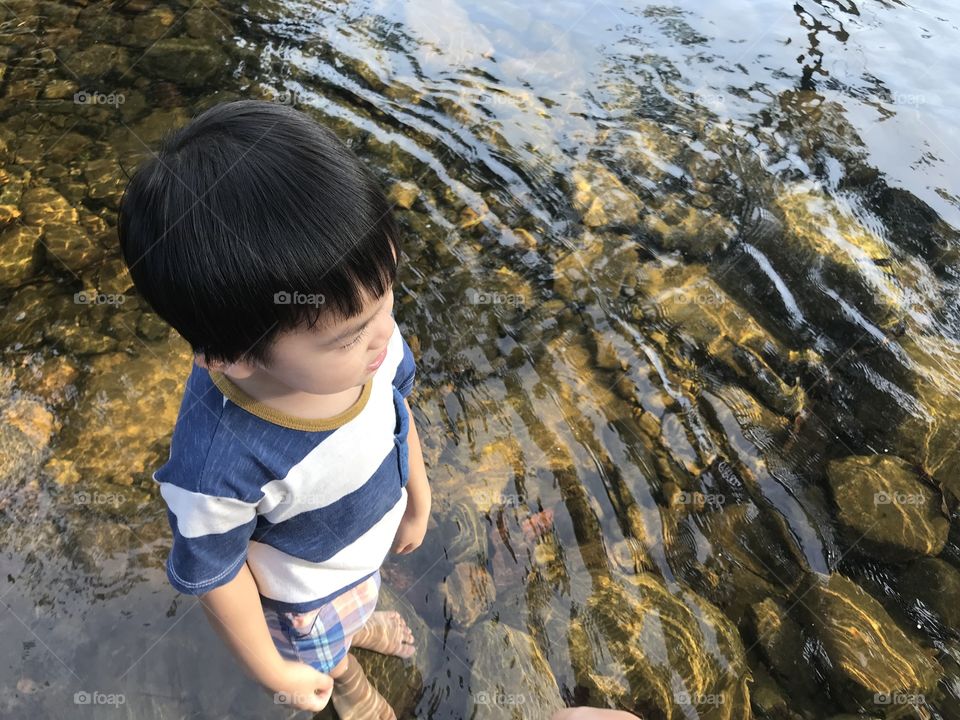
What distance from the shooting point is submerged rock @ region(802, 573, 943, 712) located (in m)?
2.76

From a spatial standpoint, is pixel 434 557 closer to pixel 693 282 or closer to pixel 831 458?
pixel 831 458

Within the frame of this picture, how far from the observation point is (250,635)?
5.85 ft

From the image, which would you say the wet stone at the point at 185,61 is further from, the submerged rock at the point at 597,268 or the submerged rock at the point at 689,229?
the submerged rock at the point at 689,229

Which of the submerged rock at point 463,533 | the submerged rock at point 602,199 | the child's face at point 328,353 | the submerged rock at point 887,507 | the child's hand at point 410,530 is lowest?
the submerged rock at point 463,533

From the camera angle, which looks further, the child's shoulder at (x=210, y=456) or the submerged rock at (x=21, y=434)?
the submerged rock at (x=21, y=434)

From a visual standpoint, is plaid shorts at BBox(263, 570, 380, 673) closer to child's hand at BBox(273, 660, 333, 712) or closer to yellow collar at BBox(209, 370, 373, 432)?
child's hand at BBox(273, 660, 333, 712)

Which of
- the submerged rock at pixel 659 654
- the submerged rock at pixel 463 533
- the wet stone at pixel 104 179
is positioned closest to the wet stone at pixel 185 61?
the wet stone at pixel 104 179

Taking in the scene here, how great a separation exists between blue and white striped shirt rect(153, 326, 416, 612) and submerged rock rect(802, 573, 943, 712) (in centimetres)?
209

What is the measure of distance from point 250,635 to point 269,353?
841 millimetres

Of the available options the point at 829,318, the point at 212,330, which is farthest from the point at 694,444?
the point at 212,330

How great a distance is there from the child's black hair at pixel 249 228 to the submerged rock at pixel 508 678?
1.89 metres

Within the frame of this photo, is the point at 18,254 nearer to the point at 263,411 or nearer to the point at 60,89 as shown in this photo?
the point at 60,89

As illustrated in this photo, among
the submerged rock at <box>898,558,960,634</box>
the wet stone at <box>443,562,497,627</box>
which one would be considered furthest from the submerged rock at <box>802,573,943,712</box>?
the wet stone at <box>443,562,497,627</box>

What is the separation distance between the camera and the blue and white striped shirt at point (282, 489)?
4.87 ft
